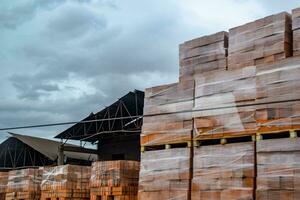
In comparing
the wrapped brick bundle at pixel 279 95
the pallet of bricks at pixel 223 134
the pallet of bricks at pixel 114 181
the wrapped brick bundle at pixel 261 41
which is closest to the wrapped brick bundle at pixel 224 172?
the pallet of bricks at pixel 223 134

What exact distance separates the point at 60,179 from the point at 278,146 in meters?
6.76

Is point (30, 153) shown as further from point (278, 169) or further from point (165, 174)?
point (278, 169)

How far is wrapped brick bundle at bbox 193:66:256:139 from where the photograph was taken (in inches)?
338

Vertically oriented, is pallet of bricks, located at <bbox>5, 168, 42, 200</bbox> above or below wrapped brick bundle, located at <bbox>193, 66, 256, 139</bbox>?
below

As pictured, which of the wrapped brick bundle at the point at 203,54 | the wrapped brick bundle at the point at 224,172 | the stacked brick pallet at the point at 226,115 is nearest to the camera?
the stacked brick pallet at the point at 226,115

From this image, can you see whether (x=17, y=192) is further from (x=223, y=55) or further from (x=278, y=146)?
(x=278, y=146)

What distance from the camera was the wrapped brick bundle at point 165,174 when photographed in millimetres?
9219

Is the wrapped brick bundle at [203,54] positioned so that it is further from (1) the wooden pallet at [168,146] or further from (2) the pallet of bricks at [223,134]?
(1) the wooden pallet at [168,146]

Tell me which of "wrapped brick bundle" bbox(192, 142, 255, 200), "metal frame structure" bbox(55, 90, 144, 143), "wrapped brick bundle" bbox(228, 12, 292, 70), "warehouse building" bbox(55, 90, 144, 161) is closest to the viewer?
"wrapped brick bundle" bbox(192, 142, 255, 200)

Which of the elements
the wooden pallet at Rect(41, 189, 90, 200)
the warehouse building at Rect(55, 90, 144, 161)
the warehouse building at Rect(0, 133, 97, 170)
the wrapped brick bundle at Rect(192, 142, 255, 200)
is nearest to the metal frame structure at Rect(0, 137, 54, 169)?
the warehouse building at Rect(0, 133, 97, 170)

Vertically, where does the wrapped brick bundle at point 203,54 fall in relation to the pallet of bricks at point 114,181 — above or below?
above

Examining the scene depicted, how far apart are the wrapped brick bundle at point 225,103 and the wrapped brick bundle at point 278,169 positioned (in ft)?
1.61

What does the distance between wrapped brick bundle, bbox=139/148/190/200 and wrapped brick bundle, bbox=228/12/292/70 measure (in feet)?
6.70

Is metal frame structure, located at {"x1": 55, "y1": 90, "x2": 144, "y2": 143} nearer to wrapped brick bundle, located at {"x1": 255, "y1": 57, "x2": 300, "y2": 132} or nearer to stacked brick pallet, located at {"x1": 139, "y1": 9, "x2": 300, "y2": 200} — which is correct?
stacked brick pallet, located at {"x1": 139, "y1": 9, "x2": 300, "y2": 200}
